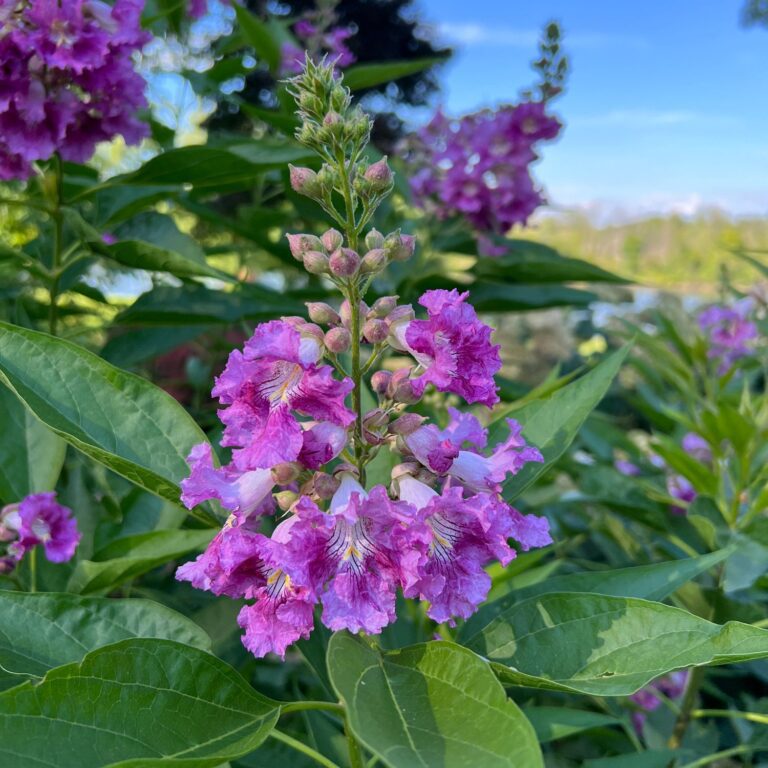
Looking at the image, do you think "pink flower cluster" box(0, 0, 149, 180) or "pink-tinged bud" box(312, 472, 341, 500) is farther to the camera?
"pink flower cluster" box(0, 0, 149, 180)

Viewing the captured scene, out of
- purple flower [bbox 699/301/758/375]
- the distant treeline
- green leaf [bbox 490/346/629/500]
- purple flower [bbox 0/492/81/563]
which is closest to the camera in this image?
green leaf [bbox 490/346/629/500]

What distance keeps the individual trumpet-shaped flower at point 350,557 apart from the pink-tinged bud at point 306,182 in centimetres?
48

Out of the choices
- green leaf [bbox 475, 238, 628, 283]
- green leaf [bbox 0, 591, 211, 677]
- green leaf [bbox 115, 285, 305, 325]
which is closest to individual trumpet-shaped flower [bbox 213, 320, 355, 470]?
green leaf [bbox 0, 591, 211, 677]

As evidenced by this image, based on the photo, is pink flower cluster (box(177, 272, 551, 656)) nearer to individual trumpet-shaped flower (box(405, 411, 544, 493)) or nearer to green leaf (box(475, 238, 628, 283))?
individual trumpet-shaped flower (box(405, 411, 544, 493))

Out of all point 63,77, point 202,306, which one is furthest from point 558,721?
point 63,77

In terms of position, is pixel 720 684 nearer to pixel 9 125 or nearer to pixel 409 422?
pixel 409 422

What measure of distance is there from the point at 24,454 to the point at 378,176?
3.61 ft

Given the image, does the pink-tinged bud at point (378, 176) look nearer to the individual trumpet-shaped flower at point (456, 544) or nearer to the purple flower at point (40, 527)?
the individual trumpet-shaped flower at point (456, 544)

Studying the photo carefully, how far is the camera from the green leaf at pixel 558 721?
5.07 ft

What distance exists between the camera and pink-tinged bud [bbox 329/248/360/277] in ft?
3.75

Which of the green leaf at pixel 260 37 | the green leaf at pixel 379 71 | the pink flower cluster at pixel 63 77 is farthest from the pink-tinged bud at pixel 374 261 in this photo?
the green leaf at pixel 260 37

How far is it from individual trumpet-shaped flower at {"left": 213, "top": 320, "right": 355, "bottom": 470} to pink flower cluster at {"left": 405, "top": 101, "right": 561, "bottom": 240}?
229cm

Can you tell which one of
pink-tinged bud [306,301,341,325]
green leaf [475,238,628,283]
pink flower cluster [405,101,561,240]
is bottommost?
pink-tinged bud [306,301,341,325]

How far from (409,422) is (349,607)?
0.99 feet
